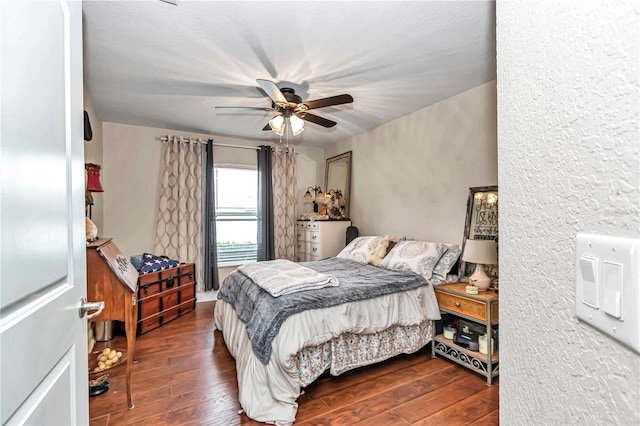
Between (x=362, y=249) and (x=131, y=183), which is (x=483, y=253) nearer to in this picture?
(x=362, y=249)

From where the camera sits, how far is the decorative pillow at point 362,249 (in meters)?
3.49

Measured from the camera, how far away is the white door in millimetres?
560

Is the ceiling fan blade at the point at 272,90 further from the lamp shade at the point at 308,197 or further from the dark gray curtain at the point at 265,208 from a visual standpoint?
the lamp shade at the point at 308,197

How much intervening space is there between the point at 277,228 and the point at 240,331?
2625 mm

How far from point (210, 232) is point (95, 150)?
1.71 metres

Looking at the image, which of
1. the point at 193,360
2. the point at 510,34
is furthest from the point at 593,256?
the point at 193,360

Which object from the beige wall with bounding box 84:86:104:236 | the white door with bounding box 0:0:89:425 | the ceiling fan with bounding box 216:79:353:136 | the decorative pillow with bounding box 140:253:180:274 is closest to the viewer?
the white door with bounding box 0:0:89:425

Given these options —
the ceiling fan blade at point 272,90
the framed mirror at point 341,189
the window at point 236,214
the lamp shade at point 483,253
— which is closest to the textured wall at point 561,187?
the ceiling fan blade at point 272,90

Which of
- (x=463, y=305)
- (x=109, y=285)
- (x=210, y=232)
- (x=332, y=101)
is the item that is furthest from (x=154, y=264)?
(x=463, y=305)

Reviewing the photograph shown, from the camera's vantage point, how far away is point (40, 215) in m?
0.68

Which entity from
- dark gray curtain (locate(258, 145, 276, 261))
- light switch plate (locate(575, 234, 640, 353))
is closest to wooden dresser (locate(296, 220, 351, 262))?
dark gray curtain (locate(258, 145, 276, 261))

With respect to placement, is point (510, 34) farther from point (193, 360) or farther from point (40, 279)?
point (193, 360)

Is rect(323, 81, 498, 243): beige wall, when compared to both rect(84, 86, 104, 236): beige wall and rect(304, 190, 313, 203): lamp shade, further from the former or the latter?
rect(84, 86, 104, 236): beige wall

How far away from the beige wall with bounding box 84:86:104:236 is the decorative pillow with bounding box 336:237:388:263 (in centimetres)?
298
